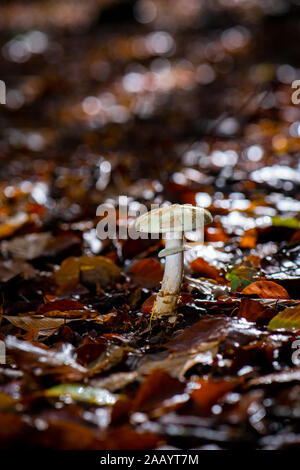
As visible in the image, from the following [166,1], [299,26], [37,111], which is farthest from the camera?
[166,1]

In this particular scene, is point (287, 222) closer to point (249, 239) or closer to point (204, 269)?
point (249, 239)

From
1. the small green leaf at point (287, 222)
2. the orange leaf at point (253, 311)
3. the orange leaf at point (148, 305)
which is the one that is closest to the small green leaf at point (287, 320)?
the orange leaf at point (253, 311)

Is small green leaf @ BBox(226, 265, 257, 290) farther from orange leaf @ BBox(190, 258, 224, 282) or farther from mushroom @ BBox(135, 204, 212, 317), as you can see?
mushroom @ BBox(135, 204, 212, 317)

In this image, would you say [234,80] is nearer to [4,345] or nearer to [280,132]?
[280,132]

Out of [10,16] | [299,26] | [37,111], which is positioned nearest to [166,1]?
[10,16]

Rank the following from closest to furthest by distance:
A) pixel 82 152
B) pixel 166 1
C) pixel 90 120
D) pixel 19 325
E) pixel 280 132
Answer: pixel 19 325 → pixel 280 132 → pixel 82 152 → pixel 90 120 → pixel 166 1

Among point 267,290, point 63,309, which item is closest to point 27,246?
point 63,309
